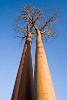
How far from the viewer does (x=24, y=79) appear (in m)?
6.18

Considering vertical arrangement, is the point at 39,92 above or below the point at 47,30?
below

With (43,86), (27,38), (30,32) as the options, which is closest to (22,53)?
(27,38)

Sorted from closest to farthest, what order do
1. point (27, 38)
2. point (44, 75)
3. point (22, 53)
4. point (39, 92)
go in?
point (39, 92), point (44, 75), point (22, 53), point (27, 38)

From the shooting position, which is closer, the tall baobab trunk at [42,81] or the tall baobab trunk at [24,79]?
the tall baobab trunk at [42,81]

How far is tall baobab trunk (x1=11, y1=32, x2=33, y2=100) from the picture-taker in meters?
5.86

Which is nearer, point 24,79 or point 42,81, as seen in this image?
point 42,81

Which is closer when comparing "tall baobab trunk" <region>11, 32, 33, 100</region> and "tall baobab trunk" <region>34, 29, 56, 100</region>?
"tall baobab trunk" <region>34, 29, 56, 100</region>

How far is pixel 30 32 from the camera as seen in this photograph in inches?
318

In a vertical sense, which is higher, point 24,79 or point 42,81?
point 24,79

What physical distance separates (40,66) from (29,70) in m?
1.27

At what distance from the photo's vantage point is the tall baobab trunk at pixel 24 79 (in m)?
5.86

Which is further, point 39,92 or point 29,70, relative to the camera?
point 29,70

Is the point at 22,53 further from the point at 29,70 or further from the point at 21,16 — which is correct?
the point at 21,16

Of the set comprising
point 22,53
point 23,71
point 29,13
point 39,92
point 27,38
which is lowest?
point 39,92
